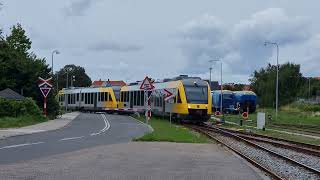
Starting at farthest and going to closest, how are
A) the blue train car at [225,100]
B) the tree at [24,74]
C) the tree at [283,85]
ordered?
the tree at [283,85]
the blue train car at [225,100]
the tree at [24,74]

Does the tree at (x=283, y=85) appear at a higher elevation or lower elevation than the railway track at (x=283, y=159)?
higher

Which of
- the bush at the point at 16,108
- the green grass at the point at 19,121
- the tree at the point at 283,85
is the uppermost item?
the tree at the point at 283,85

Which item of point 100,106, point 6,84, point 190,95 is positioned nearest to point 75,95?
point 100,106

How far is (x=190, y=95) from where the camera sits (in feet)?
154

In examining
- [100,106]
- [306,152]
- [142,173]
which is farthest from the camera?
[100,106]

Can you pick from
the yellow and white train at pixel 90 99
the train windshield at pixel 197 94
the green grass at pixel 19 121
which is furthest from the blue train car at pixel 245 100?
the green grass at pixel 19 121

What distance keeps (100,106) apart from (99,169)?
2523 inches

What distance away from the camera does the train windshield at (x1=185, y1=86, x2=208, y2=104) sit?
46688 mm

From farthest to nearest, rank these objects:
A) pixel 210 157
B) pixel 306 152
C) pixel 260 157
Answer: pixel 306 152
pixel 260 157
pixel 210 157

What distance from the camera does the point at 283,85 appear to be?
139 metres

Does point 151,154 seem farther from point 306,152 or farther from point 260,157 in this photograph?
point 306,152

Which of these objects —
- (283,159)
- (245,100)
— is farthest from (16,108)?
(245,100)

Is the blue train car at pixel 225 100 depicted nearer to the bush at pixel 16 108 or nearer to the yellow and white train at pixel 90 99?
the yellow and white train at pixel 90 99

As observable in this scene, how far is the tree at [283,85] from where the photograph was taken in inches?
5113
